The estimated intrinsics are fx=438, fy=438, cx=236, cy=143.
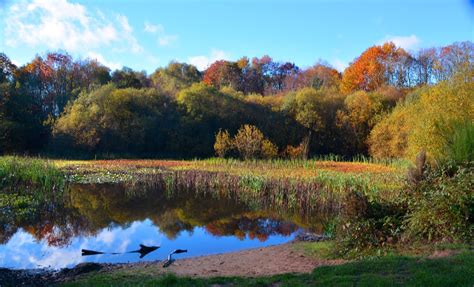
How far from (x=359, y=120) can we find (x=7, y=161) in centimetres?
2297

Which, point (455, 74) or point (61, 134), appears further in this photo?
point (61, 134)

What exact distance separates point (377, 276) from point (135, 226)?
752cm

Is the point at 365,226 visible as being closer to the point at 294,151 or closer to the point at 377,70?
the point at 294,151

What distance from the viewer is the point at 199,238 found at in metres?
9.88

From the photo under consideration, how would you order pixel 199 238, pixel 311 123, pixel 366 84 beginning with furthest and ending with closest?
pixel 366 84, pixel 311 123, pixel 199 238

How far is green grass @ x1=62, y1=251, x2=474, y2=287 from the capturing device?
4301 millimetres

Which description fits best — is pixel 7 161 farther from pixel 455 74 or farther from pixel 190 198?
pixel 455 74

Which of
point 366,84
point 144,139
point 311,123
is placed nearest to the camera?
point 144,139

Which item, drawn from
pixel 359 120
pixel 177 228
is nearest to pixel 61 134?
pixel 177 228

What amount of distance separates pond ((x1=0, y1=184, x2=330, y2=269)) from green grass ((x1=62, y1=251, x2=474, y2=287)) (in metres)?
3.42

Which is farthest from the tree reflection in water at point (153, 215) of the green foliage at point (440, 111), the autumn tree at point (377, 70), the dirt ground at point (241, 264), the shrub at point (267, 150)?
the autumn tree at point (377, 70)

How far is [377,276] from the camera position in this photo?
4.53 metres

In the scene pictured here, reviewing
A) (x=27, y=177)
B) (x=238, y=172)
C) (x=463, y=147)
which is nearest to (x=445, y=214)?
(x=463, y=147)

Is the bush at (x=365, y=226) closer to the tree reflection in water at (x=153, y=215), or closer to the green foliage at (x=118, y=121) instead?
the tree reflection in water at (x=153, y=215)
